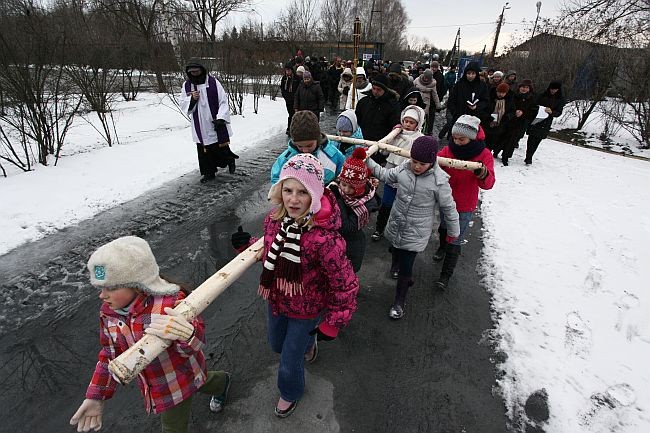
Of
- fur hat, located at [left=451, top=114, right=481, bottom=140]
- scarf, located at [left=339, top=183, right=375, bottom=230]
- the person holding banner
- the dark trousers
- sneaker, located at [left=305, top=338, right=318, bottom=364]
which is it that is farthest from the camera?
the dark trousers

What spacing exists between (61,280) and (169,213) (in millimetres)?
1715

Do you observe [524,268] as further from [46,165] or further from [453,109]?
[46,165]

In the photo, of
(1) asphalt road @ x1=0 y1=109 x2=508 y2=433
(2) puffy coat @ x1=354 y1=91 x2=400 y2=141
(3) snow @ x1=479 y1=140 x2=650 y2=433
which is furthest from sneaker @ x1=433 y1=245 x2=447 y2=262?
(2) puffy coat @ x1=354 y1=91 x2=400 y2=141

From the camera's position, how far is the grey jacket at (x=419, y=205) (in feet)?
9.70

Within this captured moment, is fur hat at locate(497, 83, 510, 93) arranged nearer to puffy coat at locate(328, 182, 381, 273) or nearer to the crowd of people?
the crowd of people

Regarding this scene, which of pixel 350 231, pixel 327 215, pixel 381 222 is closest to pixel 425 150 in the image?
pixel 350 231

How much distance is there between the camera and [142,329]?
1.56m

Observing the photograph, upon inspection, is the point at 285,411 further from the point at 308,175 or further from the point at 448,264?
the point at 448,264

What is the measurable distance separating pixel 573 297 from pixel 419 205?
2.09 meters

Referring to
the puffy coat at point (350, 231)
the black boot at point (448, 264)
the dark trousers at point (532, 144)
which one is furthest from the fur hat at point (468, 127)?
the dark trousers at point (532, 144)

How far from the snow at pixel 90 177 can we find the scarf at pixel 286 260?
3755 millimetres

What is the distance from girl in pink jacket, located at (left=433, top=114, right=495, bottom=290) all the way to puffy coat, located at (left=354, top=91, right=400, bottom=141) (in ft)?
5.40

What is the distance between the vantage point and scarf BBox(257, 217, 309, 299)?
1831mm

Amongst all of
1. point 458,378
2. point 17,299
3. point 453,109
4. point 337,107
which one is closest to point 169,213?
point 17,299
